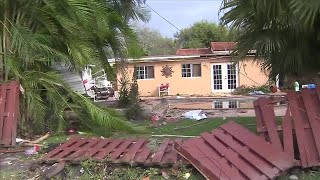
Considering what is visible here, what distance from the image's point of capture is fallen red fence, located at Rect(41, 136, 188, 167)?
5.26m

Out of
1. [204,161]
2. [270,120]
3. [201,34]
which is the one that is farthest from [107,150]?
[201,34]

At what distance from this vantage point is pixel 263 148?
5004 millimetres

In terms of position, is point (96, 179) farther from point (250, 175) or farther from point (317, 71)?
point (317, 71)

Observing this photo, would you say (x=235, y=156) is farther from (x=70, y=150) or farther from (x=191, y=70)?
(x=191, y=70)

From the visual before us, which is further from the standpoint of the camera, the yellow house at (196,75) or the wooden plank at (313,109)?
the yellow house at (196,75)

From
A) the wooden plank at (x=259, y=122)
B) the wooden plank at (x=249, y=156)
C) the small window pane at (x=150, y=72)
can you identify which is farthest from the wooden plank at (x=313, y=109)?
the small window pane at (x=150, y=72)

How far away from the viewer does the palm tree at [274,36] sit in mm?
5598

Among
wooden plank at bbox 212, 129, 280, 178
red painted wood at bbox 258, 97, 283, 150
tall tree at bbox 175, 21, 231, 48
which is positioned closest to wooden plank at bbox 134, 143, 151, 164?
wooden plank at bbox 212, 129, 280, 178

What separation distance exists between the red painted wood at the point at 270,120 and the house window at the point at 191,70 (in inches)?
789

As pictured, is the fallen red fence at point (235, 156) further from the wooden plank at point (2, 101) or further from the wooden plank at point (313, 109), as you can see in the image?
the wooden plank at point (2, 101)

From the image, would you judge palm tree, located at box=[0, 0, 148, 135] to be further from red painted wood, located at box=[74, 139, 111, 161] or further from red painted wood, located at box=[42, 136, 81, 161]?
red painted wood, located at box=[74, 139, 111, 161]

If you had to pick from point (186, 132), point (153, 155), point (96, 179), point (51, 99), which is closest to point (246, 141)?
point (153, 155)

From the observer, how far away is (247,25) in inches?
258

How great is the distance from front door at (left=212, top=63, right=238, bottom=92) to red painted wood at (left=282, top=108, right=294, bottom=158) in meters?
20.2
